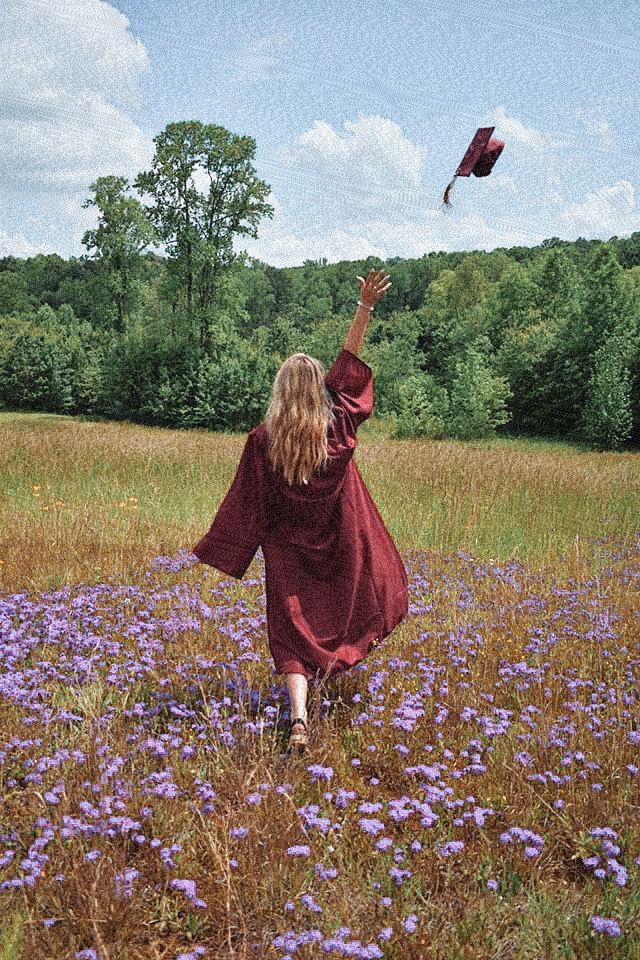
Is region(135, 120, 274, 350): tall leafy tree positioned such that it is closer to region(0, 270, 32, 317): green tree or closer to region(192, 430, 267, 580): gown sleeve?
region(192, 430, 267, 580): gown sleeve

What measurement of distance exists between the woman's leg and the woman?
87 mm

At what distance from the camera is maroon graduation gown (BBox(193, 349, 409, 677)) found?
452cm

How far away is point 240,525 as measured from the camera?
15.4 feet

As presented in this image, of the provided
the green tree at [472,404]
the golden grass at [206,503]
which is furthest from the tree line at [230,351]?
the golden grass at [206,503]

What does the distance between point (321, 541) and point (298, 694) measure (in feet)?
3.02

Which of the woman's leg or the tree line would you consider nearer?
the woman's leg

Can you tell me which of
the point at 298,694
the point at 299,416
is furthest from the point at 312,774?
the point at 299,416

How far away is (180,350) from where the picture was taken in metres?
33.6

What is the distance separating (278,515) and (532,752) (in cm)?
187

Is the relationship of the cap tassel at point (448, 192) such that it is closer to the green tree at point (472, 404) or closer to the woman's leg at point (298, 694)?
the woman's leg at point (298, 694)

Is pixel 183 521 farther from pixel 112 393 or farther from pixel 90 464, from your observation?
pixel 112 393

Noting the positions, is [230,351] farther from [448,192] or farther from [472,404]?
[448,192]

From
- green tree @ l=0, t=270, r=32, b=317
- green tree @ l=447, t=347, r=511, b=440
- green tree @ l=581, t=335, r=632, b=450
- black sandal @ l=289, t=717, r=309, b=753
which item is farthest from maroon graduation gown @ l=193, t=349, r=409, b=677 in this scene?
green tree @ l=0, t=270, r=32, b=317

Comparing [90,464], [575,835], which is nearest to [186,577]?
[575,835]
